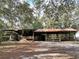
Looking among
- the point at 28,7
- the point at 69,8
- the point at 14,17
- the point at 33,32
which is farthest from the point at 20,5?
the point at 33,32

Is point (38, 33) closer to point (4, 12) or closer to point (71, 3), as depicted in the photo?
point (4, 12)

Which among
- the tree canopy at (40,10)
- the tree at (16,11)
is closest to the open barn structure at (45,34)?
the tree canopy at (40,10)

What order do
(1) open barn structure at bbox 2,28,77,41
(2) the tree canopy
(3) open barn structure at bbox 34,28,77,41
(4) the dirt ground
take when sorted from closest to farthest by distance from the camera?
(2) the tree canopy
(4) the dirt ground
(3) open barn structure at bbox 34,28,77,41
(1) open barn structure at bbox 2,28,77,41

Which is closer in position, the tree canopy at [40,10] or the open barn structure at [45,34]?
the tree canopy at [40,10]

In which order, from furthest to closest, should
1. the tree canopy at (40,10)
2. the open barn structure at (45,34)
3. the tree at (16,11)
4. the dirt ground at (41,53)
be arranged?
the open barn structure at (45,34) → the tree at (16,11) → the dirt ground at (41,53) → the tree canopy at (40,10)

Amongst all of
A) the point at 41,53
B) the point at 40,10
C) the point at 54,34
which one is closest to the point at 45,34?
the point at 54,34

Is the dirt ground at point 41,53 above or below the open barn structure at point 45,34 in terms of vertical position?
below

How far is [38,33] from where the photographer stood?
36375 millimetres

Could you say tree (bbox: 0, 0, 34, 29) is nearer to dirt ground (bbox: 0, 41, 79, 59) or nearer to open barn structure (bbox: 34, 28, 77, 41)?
dirt ground (bbox: 0, 41, 79, 59)

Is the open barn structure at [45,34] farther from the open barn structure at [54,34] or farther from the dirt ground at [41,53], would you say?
the dirt ground at [41,53]

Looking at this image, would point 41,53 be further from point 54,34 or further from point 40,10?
point 54,34

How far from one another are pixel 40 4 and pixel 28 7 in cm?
340

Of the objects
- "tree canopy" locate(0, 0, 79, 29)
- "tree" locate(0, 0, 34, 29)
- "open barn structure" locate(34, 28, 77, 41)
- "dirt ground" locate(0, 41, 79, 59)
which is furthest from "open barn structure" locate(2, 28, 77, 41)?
"tree" locate(0, 0, 34, 29)

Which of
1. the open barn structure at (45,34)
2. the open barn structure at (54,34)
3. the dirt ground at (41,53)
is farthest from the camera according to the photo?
the open barn structure at (45,34)
